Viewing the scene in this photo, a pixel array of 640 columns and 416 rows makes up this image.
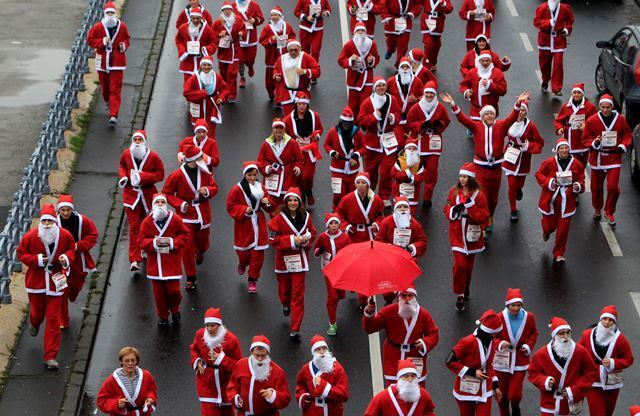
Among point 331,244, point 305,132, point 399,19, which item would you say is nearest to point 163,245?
point 331,244

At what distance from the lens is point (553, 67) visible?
82.6 feet

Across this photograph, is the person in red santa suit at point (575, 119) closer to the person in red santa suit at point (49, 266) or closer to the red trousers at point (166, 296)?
the red trousers at point (166, 296)

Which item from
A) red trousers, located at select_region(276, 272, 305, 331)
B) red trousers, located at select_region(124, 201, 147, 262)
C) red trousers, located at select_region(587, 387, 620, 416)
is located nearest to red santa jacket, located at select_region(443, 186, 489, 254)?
red trousers, located at select_region(276, 272, 305, 331)

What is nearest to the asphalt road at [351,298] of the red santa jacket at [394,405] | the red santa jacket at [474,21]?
the red santa jacket at [474,21]

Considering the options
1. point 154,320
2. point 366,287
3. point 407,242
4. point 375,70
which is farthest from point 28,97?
point 366,287

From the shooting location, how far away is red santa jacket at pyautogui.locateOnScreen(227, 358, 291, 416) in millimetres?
14492

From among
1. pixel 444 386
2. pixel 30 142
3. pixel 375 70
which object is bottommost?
pixel 444 386

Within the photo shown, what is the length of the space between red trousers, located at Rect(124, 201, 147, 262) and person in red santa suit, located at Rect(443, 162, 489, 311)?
410 cm

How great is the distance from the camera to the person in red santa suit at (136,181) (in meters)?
19.3

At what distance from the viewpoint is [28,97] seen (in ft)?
82.3

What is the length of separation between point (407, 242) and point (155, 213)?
301cm

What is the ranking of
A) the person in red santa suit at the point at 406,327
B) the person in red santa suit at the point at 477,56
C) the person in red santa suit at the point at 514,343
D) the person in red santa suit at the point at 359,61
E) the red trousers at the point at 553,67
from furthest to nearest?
the red trousers at the point at 553,67 → the person in red santa suit at the point at 359,61 → the person in red santa suit at the point at 477,56 → the person in red santa suit at the point at 514,343 → the person in red santa suit at the point at 406,327

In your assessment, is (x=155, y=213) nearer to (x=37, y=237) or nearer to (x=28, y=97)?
(x=37, y=237)

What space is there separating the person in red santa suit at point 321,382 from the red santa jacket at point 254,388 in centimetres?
19
